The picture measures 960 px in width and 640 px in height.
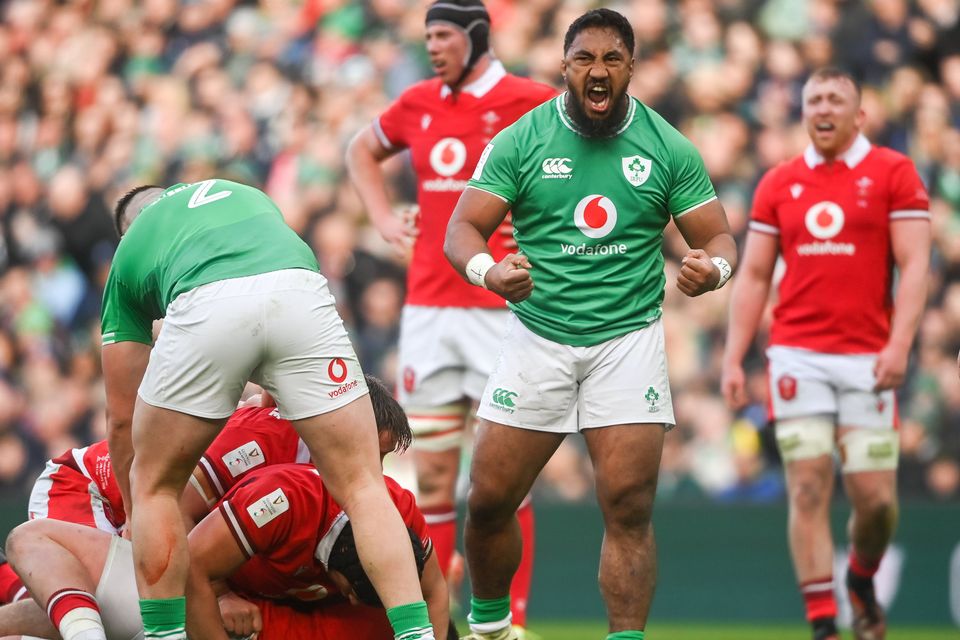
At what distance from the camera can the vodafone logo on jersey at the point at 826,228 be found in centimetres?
817

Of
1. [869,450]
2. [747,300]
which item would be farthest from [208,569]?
[869,450]

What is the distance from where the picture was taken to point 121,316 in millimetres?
5727

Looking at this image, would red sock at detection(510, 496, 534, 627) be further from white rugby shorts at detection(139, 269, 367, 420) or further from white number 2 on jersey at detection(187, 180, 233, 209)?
white number 2 on jersey at detection(187, 180, 233, 209)

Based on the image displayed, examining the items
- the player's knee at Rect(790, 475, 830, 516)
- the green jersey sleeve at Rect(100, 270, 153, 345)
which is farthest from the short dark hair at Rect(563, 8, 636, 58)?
the player's knee at Rect(790, 475, 830, 516)

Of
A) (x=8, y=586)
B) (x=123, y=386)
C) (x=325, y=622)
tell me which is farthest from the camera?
(x=8, y=586)

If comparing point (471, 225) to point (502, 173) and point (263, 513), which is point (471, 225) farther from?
point (263, 513)

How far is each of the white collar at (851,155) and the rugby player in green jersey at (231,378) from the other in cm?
375

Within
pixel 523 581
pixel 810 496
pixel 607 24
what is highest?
pixel 607 24

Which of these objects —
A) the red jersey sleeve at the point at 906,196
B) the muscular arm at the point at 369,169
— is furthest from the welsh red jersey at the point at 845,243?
the muscular arm at the point at 369,169

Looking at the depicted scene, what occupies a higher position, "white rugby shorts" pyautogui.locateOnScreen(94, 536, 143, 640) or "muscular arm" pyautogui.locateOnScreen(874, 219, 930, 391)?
"muscular arm" pyautogui.locateOnScreen(874, 219, 930, 391)

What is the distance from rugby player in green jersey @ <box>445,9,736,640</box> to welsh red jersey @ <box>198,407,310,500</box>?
0.83 m

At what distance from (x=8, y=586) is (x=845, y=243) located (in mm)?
4531

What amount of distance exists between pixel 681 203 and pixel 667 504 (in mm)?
5284

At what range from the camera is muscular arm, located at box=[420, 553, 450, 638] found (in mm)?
5859
